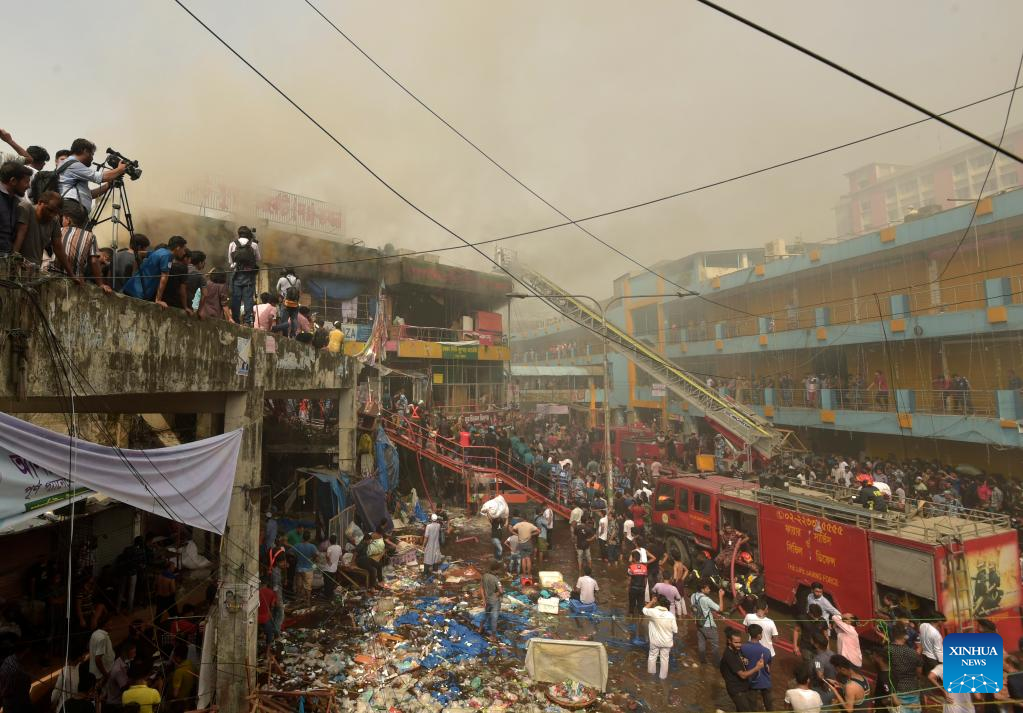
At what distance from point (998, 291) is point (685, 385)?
35.2ft

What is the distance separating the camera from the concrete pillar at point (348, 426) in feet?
44.0

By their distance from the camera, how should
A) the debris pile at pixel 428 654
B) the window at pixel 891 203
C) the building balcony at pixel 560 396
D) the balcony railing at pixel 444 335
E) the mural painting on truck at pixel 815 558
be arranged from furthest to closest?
1. the window at pixel 891 203
2. the building balcony at pixel 560 396
3. the balcony railing at pixel 444 335
4. the mural painting on truck at pixel 815 558
5. the debris pile at pixel 428 654

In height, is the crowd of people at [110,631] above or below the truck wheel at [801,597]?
above

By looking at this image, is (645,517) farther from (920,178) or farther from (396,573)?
(920,178)

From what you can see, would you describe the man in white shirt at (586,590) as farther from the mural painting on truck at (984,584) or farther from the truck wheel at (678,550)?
the mural painting on truck at (984,584)

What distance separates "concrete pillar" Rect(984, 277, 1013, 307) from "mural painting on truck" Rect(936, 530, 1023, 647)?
12298 millimetres

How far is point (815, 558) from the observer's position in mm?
9242

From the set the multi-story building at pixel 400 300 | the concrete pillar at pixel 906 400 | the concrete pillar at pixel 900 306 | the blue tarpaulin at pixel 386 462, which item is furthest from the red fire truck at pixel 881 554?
the multi-story building at pixel 400 300

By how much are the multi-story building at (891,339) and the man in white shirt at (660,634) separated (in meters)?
15.3

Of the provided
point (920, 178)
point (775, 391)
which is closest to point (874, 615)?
point (775, 391)

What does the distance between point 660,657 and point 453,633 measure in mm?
3447

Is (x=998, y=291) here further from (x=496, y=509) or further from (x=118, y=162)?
(x=118, y=162)

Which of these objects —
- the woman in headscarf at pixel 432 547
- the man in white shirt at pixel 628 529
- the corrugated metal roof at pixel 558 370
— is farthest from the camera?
the corrugated metal roof at pixel 558 370

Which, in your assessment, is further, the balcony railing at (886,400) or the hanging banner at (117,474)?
the balcony railing at (886,400)
